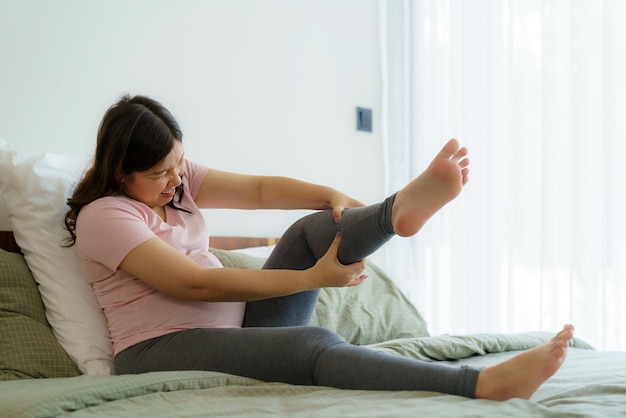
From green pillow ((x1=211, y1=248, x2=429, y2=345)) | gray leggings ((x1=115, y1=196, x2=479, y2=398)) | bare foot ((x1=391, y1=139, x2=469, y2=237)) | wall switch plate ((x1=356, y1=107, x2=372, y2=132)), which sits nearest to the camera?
gray leggings ((x1=115, y1=196, x2=479, y2=398))

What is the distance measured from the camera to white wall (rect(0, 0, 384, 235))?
1974mm

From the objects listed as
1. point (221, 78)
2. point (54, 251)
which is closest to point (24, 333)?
point (54, 251)

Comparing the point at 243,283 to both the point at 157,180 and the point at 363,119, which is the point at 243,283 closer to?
the point at 157,180

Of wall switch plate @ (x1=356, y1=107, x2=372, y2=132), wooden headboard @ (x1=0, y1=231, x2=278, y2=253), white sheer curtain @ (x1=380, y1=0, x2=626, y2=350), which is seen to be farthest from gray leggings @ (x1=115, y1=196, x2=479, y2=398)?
wall switch plate @ (x1=356, y1=107, x2=372, y2=132)

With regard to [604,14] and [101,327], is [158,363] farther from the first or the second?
[604,14]

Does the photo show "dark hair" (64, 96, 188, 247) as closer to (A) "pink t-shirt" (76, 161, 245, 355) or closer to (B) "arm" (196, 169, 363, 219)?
(A) "pink t-shirt" (76, 161, 245, 355)

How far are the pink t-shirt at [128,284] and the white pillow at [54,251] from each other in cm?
4

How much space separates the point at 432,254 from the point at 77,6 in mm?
1554

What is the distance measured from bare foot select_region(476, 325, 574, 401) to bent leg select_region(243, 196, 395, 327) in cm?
34

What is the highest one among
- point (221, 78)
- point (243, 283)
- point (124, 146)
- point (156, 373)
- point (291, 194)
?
point (221, 78)

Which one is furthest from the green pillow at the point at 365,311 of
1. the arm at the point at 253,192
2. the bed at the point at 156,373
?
the arm at the point at 253,192

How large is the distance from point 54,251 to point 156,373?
499 mm

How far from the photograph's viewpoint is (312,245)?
148 centimetres

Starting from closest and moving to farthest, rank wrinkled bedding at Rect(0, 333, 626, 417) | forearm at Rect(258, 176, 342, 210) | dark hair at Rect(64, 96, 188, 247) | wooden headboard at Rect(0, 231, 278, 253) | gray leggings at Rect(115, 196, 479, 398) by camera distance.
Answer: wrinkled bedding at Rect(0, 333, 626, 417) < gray leggings at Rect(115, 196, 479, 398) < dark hair at Rect(64, 96, 188, 247) < forearm at Rect(258, 176, 342, 210) < wooden headboard at Rect(0, 231, 278, 253)
